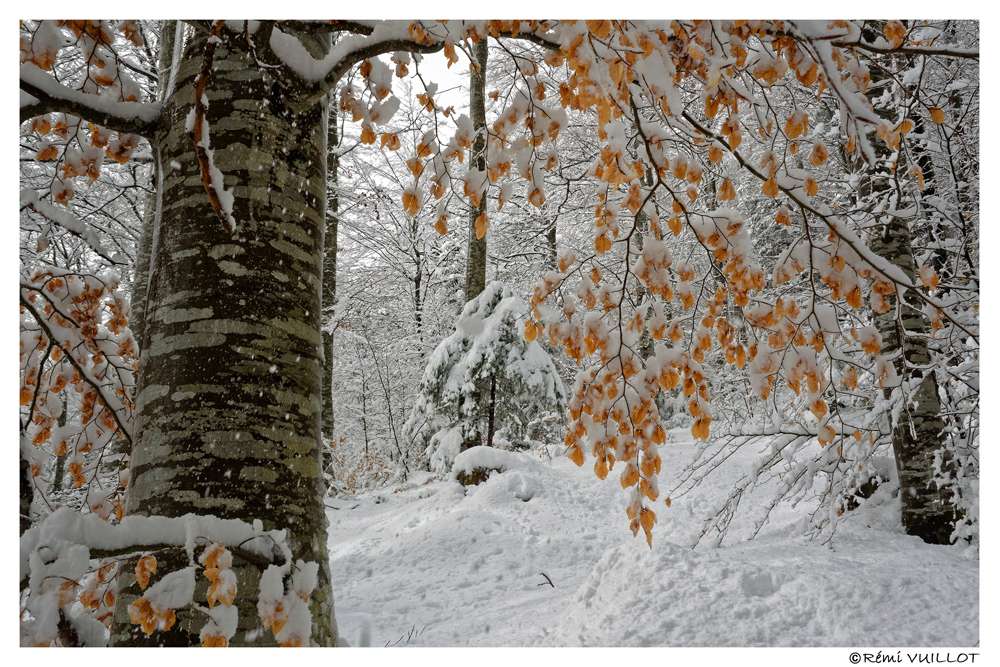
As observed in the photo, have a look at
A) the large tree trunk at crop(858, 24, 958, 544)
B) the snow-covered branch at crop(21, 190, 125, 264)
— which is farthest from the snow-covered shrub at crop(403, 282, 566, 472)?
the snow-covered branch at crop(21, 190, 125, 264)

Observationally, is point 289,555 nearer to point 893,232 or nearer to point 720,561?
point 720,561

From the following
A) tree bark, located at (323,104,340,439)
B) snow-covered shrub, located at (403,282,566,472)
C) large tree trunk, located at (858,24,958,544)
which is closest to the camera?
large tree trunk, located at (858,24,958,544)

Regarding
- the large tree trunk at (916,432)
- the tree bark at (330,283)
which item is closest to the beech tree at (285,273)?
the large tree trunk at (916,432)

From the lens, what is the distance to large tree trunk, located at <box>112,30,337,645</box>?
1.24 meters

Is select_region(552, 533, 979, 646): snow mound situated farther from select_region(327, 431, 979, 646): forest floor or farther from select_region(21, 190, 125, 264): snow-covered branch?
select_region(21, 190, 125, 264): snow-covered branch

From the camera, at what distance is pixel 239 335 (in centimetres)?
129

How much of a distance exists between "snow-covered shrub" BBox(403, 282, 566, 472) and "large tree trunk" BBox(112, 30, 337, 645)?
533 cm

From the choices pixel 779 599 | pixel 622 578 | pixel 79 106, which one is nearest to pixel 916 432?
pixel 779 599

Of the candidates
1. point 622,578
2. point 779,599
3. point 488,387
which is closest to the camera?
point 779,599

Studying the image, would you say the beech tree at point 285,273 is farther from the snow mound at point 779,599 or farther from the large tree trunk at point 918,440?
the large tree trunk at point 918,440

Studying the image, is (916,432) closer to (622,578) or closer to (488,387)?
(622,578)

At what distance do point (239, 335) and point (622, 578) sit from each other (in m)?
2.53
